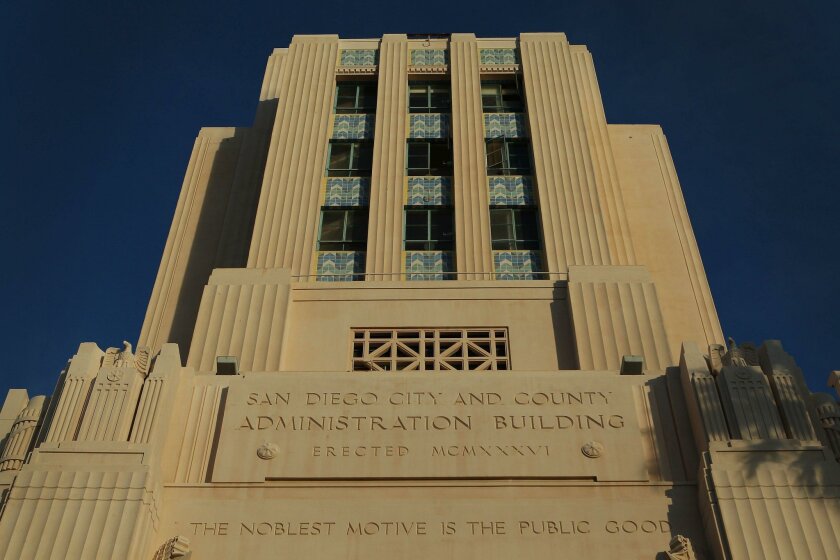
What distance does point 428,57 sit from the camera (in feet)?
117

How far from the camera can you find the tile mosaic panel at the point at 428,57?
35.4 metres

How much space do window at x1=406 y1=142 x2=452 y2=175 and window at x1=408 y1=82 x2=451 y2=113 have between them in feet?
6.08

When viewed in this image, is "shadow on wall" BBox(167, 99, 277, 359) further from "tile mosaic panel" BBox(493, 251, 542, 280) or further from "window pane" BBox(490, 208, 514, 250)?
"tile mosaic panel" BBox(493, 251, 542, 280)

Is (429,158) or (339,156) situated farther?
(339,156)

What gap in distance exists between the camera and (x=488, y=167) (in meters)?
31.7

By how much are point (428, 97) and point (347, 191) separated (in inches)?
225

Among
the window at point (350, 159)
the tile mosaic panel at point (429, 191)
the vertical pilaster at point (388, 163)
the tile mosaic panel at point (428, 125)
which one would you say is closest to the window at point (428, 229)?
the tile mosaic panel at point (429, 191)


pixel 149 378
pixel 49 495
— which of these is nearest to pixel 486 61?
pixel 149 378

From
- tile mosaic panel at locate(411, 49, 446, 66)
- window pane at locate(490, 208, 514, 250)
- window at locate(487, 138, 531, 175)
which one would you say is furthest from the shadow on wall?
window at locate(487, 138, 531, 175)

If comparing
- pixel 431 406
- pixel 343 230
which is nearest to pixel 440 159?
pixel 343 230

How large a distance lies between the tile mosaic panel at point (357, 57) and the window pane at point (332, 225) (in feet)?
24.3

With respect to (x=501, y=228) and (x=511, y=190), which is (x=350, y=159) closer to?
(x=511, y=190)

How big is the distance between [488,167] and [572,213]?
3927 mm

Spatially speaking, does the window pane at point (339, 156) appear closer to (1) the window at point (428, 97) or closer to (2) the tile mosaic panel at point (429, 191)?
(2) the tile mosaic panel at point (429, 191)
